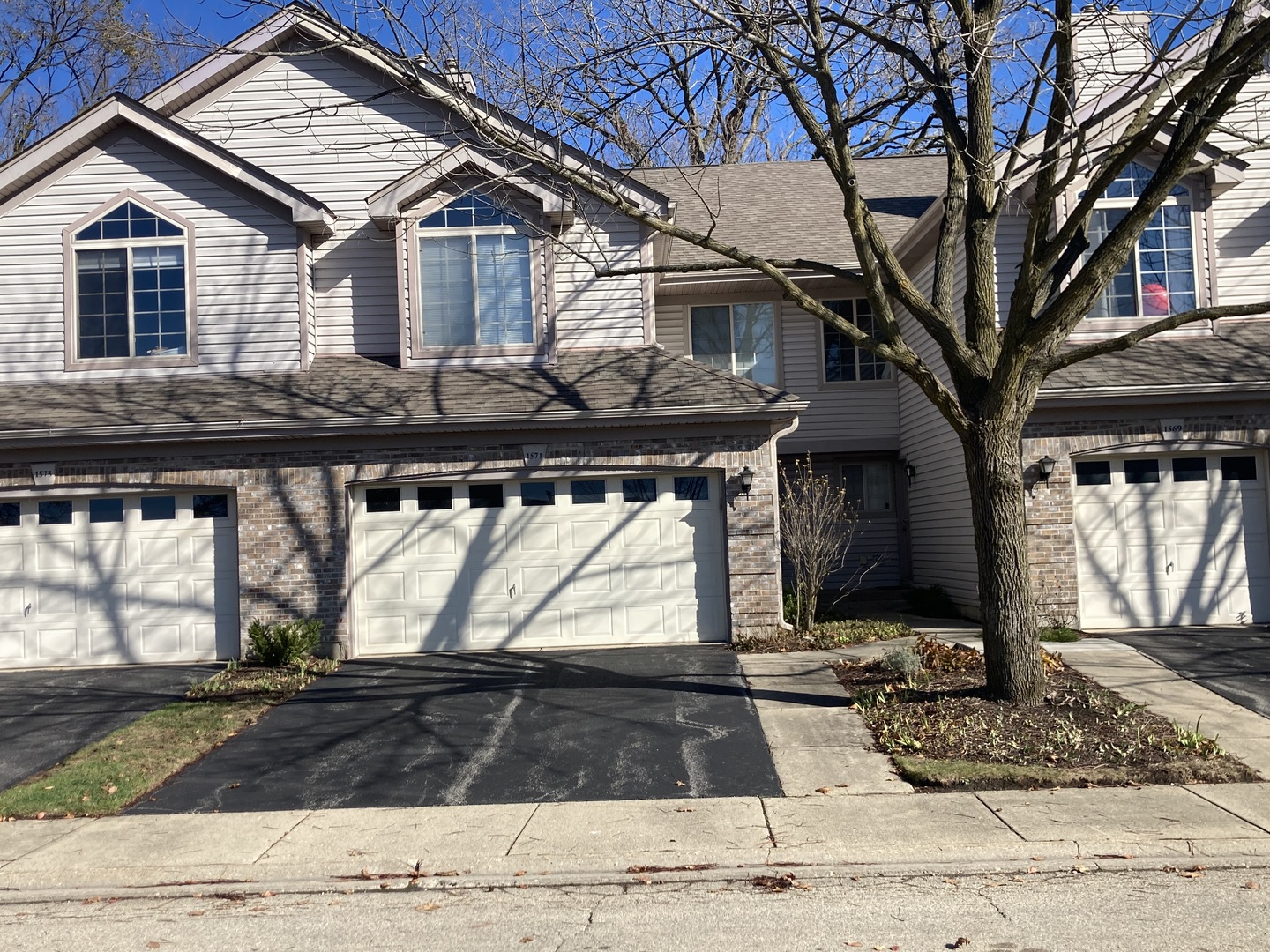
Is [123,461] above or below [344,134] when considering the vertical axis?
below

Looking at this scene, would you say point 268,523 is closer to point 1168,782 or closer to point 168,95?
point 168,95

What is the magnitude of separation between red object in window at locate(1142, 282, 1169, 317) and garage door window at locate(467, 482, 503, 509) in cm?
912

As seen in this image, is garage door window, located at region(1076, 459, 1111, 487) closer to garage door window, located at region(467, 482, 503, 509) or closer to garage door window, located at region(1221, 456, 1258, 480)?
garage door window, located at region(1221, 456, 1258, 480)

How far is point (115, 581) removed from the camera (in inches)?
566

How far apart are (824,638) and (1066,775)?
228 inches

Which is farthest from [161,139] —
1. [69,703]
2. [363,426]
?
[69,703]

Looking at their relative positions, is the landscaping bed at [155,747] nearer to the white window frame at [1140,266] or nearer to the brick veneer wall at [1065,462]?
the brick veneer wall at [1065,462]

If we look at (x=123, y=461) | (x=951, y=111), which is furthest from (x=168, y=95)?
(x=951, y=111)

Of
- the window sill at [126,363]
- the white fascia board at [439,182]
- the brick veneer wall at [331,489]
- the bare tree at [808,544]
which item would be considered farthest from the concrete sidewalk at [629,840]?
the white fascia board at [439,182]

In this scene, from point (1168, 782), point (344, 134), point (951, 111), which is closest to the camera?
point (1168, 782)

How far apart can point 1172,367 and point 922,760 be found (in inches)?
330

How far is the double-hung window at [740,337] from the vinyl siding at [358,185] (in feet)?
11.7

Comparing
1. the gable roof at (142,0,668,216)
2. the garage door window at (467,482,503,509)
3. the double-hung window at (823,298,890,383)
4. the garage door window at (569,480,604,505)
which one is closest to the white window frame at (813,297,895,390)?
the double-hung window at (823,298,890,383)

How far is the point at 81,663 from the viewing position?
1433cm
